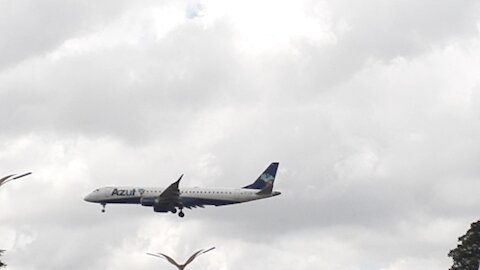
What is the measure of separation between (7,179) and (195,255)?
48.2m

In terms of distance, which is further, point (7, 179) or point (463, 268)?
point (463, 268)

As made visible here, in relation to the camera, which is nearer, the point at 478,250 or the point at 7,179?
the point at 7,179

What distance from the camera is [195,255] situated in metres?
138

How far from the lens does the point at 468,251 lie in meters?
145

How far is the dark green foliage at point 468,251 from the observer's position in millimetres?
144500

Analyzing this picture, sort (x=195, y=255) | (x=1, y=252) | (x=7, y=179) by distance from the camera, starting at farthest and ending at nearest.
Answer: (x=195, y=255) < (x=1, y=252) < (x=7, y=179)

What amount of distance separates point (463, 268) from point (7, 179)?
6855 centimetres

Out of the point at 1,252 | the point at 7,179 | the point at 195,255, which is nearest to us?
the point at 7,179

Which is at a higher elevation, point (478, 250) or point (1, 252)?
point (478, 250)

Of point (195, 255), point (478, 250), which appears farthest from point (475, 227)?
point (195, 255)

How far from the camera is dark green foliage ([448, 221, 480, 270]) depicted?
144500mm

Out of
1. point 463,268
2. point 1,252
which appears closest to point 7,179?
point 1,252

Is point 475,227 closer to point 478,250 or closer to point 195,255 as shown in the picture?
point 478,250

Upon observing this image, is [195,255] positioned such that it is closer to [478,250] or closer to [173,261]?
[173,261]
